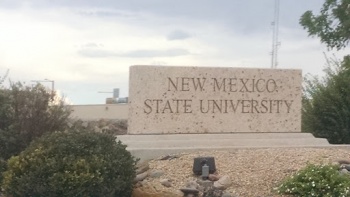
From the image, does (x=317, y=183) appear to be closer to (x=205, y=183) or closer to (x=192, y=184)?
(x=205, y=183)

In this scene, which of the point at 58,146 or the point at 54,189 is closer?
the point at 54,189

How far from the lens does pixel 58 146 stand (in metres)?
10.9

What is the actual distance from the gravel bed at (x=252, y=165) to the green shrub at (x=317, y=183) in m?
0.31

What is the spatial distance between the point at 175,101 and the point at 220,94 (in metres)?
0.93

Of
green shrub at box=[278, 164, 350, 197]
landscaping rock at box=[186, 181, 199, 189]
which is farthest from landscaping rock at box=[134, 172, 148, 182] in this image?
green shrub at box=[278, 164, 350, 197]

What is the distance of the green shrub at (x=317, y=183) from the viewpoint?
1039cm

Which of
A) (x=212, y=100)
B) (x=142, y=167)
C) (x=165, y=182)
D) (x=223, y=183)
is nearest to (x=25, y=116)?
(x=142, y=167)

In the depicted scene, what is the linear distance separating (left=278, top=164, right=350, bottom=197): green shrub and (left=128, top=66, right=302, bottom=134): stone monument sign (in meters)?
3.63

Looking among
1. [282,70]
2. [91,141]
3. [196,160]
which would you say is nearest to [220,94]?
[282,70]

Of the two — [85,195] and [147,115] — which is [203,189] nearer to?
[85,195]

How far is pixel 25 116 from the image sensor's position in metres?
14.3

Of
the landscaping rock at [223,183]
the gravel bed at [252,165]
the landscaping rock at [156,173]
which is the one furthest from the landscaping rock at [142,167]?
the landscaping rock at [223,183]

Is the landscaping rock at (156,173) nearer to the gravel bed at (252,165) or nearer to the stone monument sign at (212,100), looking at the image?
the gravel bed at (252,165)

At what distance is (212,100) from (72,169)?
4.77 meters
